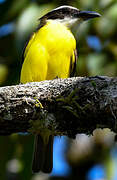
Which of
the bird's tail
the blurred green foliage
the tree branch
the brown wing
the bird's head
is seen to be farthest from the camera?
the bird's head

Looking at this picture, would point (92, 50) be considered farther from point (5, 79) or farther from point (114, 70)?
point (5, 79)

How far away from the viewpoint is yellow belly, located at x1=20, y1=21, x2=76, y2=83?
4219 millimetres

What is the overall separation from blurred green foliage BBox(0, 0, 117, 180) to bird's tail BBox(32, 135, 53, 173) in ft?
0.41

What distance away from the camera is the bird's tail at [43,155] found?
4.21m

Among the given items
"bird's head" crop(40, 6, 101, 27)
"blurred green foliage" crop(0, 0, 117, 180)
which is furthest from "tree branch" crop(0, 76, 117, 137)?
"bird's head" crop(40, 6, 101, 27)

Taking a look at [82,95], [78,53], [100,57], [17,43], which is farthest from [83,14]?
[82,95]

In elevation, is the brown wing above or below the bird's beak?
below

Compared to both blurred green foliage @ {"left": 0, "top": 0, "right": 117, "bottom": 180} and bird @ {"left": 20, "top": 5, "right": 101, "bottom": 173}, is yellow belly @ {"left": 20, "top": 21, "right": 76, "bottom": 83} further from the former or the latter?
blurred green foliage @ {"left": 0, "top": 0, "right": 117, "bottom": 180}

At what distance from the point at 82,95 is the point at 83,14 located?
2.01m

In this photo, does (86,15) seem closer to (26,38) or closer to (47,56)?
(47,56)

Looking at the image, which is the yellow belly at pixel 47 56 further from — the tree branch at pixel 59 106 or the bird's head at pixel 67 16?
the tree branch at pixel 59 106

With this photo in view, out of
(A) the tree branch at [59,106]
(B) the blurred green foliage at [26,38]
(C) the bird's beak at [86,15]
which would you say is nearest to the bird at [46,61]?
(C) the bird's beak at [86,15]

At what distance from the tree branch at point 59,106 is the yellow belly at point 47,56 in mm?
1036

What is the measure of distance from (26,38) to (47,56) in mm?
371
